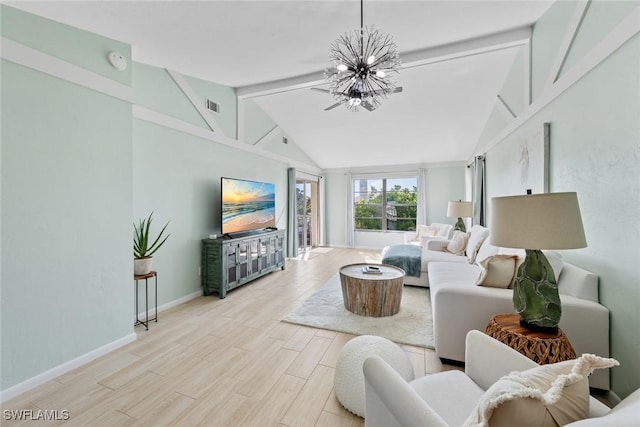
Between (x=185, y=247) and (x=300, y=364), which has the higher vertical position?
(x=185, y=247)

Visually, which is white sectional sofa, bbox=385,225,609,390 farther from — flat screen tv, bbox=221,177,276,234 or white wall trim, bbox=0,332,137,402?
flat screen tv, bbox=221,177,276,234

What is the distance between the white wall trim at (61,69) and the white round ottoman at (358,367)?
286 centimetres

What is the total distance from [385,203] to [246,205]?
171 inches

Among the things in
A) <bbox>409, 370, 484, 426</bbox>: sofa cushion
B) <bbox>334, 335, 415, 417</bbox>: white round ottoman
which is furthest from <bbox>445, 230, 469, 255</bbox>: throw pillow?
<bbox>409, 370, 484, 426</bbox>: sofa cushion

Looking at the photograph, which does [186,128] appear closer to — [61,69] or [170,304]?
[61,69]

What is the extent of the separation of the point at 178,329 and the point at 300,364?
141 cm

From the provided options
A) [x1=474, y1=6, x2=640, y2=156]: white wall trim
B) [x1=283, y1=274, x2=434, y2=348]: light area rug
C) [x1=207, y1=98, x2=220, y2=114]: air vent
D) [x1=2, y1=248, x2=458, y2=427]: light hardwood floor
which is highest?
[x1=207, y1=98, x2=220, y2=114]: air vent

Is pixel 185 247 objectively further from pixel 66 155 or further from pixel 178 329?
pixel 66 155

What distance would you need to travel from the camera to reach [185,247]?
11.5ft

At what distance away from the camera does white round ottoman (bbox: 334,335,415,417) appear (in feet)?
5.27

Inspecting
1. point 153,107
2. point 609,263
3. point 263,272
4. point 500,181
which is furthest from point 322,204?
point 609,263

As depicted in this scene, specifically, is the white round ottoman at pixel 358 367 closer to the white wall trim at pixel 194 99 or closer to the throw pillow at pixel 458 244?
the throw pillow at pixel 458 244

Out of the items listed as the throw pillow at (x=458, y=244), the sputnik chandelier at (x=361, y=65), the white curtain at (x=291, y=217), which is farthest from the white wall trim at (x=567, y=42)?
the white curtain at (x=291, y=217)

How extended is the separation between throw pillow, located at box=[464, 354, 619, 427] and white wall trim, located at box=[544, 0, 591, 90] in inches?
98.6
